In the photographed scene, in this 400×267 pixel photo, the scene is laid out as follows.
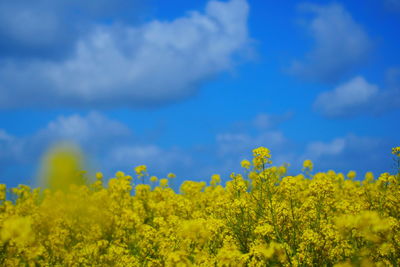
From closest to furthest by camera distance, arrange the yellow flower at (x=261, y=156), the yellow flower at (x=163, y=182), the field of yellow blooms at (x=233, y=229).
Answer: the field of yellow blooms at (x=233, y=229), the yellow flower at (x=261, y=156), the yellow flower at (x=163, y=182)

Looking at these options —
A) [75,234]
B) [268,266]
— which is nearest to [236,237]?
[268,266]

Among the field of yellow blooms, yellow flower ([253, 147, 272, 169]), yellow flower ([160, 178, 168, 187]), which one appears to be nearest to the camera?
the field of yellow blooms

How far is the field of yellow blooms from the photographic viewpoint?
445 cm

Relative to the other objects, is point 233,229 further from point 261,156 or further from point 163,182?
point 163,182

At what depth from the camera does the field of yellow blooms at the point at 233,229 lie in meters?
4.45

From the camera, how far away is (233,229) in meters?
6.06

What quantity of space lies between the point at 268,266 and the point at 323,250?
707 mm

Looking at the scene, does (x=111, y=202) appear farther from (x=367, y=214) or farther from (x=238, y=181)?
(x=367, y=214)

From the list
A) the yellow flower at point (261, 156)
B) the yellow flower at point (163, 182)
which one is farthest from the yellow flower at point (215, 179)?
the yellow flower at point (261, 156)

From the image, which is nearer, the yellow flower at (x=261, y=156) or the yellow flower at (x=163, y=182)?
the yellow flower at (x=261, y=156)

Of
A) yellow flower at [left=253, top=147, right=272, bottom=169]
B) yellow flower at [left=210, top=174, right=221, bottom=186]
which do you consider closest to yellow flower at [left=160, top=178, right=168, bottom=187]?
yellow flower at [left=210, top=174, right=221, bottom=186]

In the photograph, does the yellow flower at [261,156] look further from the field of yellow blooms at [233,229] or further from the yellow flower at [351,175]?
the yellow flower at [351,175]

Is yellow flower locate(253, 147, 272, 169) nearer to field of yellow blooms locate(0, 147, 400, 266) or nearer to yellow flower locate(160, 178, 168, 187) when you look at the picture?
field of yellow blooms locate(0, 147, 400, 266)

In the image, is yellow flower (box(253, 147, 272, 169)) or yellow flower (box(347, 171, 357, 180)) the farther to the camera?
yellow flower (box(347, 171, 357, 180))
